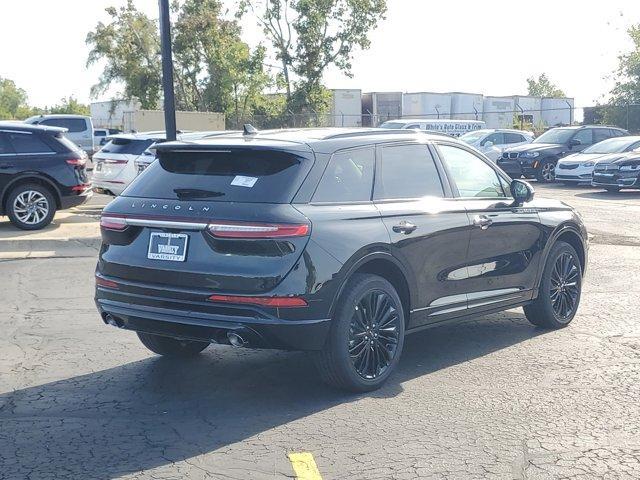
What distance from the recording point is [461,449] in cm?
488

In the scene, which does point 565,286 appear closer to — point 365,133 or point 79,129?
point 365,133

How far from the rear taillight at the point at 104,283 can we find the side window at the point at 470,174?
276 centimetres

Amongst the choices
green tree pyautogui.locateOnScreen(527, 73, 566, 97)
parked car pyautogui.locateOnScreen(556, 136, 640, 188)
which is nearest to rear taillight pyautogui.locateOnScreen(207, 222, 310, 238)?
parked car pyautogui.locateOnScreen(556, 136, 640, 188)

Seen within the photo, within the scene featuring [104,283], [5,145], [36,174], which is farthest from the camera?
[36,174]

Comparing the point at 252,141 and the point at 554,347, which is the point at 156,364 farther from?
the point at 554,347

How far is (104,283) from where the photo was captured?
604cm

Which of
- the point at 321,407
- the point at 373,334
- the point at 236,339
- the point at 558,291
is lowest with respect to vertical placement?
the point at 321,407

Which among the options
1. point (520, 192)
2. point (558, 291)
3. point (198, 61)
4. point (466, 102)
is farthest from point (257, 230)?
point (466, 102)

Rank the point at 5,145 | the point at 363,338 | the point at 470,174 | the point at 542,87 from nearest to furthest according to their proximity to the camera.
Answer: the point at 363,338
the point at 470,174
the point at 5,145
the point at 542,87

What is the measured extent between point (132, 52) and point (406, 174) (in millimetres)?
49450

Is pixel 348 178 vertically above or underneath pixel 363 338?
above

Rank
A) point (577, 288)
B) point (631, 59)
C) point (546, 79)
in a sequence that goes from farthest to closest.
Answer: point (546, 79)
point (631, 59)
point (577, 288)

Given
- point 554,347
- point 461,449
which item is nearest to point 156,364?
point 461,449

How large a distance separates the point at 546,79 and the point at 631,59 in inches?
3968
